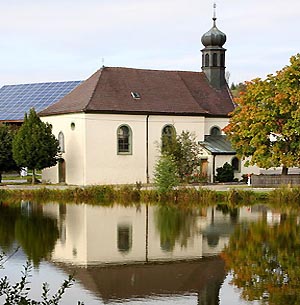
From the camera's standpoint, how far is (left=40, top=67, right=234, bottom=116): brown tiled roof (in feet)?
139

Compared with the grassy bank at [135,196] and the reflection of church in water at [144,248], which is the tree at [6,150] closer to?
the grassy bank at [135,196]

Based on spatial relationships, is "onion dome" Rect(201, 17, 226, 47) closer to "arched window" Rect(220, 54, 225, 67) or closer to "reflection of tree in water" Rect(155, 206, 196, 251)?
"arched window" Rect(220, 54, 225, 67)

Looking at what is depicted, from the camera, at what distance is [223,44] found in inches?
1896

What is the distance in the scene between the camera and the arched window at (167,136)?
4238 centimetres

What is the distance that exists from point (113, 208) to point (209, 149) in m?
15.6

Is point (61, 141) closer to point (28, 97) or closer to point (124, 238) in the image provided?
point (28, 97)

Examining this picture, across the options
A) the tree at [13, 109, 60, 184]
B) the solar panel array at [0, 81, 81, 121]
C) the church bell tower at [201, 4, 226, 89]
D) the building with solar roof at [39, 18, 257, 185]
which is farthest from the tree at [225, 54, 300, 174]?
the solar panel array at [0, 81, 81, 121]

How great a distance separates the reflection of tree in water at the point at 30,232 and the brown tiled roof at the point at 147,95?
1571 centimetres

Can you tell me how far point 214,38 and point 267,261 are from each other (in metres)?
33.2

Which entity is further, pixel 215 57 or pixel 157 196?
pixel 215 57

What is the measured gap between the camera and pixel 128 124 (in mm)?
42656

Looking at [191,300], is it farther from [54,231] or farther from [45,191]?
[45,191]

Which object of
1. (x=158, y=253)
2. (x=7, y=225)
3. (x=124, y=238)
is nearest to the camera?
(x=158, y=253)

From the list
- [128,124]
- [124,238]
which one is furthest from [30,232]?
[128,124]
